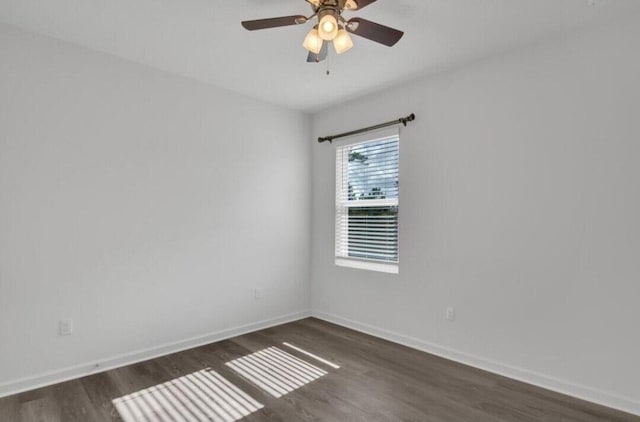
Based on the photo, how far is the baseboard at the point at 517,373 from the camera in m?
2.23

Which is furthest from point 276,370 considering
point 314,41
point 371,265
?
point 314,41

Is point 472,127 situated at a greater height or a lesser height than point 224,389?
greater

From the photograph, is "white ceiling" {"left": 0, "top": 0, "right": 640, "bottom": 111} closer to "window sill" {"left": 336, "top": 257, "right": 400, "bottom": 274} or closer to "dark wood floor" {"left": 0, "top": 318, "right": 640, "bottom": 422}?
"window sill" {"left": 336, "top": 257, "right": 400, "bottom": 274}

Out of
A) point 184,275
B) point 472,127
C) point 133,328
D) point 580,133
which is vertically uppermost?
point 472,127

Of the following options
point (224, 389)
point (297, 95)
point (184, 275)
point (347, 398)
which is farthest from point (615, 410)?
point (297, 95)

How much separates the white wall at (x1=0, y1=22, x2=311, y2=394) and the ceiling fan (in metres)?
1.65

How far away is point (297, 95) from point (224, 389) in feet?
9.36

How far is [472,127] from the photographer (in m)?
2.95

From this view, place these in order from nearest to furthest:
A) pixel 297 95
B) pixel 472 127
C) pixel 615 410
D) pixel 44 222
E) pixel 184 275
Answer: pixel 615 410 < pixel 44 222 < pixel 472 127 < pixel 184 275 < pixel 297 95

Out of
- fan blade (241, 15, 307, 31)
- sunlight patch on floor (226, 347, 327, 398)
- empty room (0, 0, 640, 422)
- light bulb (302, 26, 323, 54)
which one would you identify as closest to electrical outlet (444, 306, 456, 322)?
empty room (0, 0, 640, 422)

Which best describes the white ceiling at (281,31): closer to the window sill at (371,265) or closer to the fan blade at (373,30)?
the fan blade at (373,30)

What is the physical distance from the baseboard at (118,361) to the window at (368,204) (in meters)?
1.30

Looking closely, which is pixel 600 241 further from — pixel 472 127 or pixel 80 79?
pixel 80 79

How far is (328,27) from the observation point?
186 centimetres
